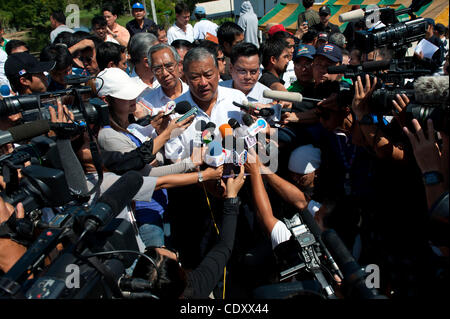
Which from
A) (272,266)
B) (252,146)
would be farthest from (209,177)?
(272,266)

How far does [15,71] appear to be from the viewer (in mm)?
2896

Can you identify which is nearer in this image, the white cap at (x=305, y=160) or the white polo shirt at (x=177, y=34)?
the white cap at (x=305, y=160)

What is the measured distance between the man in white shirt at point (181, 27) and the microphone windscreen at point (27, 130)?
5523mm

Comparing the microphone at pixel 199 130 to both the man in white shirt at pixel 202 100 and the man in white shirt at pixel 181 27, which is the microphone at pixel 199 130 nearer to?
the man in white shirt at pixel 202 100

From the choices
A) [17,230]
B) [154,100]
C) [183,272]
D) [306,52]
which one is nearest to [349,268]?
[183,272]

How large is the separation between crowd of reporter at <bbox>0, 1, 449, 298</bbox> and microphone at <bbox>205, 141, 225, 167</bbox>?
1.0 inches

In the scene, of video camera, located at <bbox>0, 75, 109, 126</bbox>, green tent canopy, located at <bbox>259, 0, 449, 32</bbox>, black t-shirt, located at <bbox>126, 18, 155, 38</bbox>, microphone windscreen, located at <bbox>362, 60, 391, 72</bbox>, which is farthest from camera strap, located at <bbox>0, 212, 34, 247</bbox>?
black t-shirt, located at <bbox>126, 18, 155, 38</bbox>

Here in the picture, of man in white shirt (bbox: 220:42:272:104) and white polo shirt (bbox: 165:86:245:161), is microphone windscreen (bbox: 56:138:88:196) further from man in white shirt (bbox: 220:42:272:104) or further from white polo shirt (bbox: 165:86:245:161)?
man in white shirt (bbox: 220:42:272:104)

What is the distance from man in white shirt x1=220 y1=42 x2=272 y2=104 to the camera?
133 inches

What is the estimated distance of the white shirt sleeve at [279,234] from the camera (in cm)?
223

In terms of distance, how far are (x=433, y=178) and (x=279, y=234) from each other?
947mm

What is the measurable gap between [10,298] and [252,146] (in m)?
1.77

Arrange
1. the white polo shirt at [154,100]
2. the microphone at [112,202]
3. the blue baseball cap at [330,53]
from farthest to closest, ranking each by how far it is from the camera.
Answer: the white polo shirt at [154,100]
the blue baseball cap at [330,53]
the microphone at [112,202]

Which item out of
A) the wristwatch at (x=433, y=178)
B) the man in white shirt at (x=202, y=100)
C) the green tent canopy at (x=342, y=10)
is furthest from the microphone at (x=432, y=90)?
the green tent canopy at (x=342, y=10)
